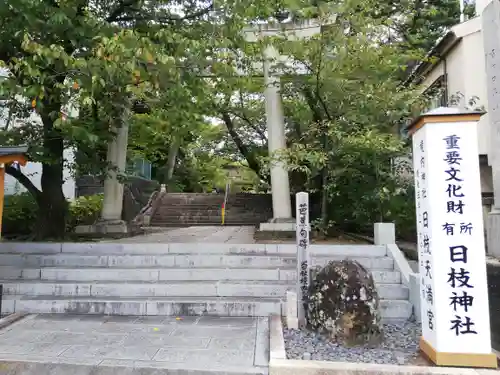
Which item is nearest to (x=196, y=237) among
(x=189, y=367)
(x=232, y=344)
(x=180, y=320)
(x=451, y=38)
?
(x=180, y=320)

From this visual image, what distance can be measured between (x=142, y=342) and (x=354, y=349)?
9.08 feet

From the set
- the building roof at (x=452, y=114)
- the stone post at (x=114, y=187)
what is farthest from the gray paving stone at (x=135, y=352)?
the stone post at (x=114, y=187)

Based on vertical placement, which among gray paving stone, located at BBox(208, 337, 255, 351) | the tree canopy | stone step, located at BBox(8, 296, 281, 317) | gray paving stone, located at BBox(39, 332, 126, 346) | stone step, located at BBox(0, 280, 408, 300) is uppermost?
the tree canopy

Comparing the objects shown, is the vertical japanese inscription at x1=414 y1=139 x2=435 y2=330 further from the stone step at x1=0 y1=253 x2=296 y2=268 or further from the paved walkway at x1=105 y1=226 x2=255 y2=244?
the paved walkway at x1=105 y1=226 x2=255 y2=244

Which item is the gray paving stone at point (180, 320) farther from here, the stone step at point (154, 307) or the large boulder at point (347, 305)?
the large boulder at point (347, 305)

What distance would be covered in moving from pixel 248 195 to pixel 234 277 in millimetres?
11993

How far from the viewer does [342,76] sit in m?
9.53

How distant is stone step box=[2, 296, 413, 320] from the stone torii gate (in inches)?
186

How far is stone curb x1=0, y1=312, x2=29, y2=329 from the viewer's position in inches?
214

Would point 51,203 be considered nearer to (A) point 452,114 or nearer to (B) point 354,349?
(B) point 354,349

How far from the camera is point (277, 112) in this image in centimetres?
1105

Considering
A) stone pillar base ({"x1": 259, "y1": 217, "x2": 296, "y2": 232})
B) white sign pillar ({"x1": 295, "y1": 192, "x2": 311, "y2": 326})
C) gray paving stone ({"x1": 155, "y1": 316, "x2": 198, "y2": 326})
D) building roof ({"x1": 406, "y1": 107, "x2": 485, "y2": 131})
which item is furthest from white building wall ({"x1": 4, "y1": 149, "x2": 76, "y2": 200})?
building roof ({"x1": 406, "y1": 107, "x2": 485, "y2": 131})

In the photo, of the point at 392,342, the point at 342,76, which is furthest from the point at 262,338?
the point at 342,76

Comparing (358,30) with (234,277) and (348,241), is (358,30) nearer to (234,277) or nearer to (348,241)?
(348,241)
